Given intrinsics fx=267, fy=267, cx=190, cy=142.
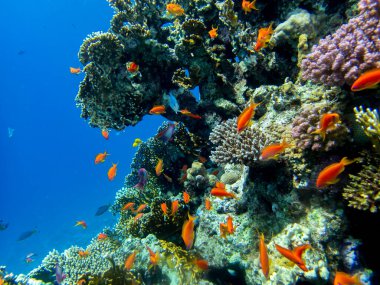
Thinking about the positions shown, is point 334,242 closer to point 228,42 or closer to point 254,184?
point 254,184

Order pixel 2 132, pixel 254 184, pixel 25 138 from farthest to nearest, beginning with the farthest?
pixel 25 138
pixel 2 132
pixel 254 184

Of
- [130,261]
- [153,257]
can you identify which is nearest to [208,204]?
[153,257]

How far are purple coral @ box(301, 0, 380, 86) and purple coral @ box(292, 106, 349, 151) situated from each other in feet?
1.60

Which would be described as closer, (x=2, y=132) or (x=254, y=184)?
(x=254, y=184)

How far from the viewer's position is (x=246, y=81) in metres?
7.07

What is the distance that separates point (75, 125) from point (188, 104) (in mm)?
115315

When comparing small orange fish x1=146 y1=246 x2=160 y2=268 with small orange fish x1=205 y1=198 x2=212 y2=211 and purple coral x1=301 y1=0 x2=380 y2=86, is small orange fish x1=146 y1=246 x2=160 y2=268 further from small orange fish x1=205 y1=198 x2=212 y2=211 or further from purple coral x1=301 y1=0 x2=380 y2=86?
purple coral x1=301 y1=0 x2=380 y2=86

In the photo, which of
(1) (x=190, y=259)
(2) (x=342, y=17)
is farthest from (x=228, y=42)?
(1) (x=190, y=259)

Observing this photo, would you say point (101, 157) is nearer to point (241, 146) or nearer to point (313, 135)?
point (241, 146)

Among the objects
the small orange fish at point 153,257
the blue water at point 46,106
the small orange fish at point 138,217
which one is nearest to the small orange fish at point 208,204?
the small orange fish at point 153,257

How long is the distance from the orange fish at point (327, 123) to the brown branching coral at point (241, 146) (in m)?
0.96

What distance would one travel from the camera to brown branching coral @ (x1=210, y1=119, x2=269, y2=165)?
13.7 ft

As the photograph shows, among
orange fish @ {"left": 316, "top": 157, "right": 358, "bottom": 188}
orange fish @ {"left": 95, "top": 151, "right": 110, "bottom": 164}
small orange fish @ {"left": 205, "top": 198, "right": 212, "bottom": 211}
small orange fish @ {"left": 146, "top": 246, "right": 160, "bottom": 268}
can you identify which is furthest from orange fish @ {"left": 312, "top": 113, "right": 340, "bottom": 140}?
orange fish @ {"left": 95, "top": 151, "right": 110, "bottom": 164}

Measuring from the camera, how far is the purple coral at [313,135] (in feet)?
11.3
